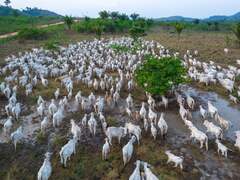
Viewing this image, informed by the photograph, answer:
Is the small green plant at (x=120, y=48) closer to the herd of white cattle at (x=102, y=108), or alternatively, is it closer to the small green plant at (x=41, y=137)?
the herd of white cattle at (x=102, y=108)

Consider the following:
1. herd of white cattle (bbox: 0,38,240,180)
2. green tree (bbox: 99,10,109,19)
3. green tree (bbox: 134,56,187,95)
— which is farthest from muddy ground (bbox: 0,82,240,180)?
green tree (bbox: 99,10,109,19)

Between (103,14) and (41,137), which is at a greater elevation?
(41,137)

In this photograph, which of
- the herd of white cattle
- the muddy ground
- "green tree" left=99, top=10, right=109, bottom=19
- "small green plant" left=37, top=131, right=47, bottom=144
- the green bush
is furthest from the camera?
"green tree" left=99, top=10, right=109, bottom=19

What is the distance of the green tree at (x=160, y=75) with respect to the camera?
22031 millimetres

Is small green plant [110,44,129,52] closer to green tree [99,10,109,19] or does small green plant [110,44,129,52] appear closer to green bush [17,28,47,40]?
green bush [17,28,47,40]

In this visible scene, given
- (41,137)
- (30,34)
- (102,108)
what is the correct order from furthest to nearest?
(30,34), (102,108), (41,137)

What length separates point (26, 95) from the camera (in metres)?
24.4

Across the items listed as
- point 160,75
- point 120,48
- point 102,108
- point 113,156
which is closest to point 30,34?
point 120,48

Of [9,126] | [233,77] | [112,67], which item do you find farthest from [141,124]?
[112,67]

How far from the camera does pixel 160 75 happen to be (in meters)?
22.3

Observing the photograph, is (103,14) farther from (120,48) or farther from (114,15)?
(120,48)

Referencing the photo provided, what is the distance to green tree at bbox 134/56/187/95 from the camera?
22031mm

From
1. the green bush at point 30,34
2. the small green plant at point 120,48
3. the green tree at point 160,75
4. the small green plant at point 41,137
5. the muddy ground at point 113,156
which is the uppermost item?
the green tree at point 160,75

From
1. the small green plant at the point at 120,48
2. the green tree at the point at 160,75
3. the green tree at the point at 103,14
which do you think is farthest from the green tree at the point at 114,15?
the green tree at the point at 160,75
